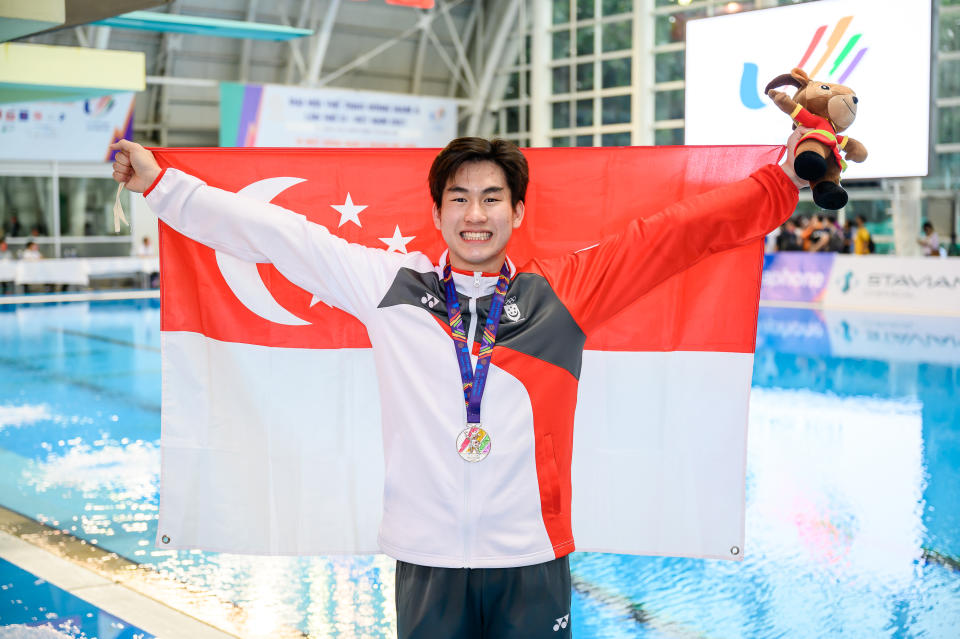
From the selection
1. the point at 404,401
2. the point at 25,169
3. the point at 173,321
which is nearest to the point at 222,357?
the point at 173,321

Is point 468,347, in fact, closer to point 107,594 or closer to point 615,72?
point 107,594

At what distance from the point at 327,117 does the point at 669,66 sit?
8200 millimetres

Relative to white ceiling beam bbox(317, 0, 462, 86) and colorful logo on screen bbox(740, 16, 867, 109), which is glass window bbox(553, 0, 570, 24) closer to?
white ceiling beam bbox(317, 0, 462, 86)

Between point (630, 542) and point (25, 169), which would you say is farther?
point (25, 169)

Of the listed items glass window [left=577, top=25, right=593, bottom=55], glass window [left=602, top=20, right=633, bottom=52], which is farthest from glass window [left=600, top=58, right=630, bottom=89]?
glass window [left=577, top=25, right=593, bottom=55]

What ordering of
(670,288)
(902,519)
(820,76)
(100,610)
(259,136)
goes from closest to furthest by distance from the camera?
1. (670,288)
2. (100,610)
3. (902,519)
4. (820,76)
5. (259,136)

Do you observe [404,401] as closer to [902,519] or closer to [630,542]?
[630,542]

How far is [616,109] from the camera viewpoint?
24.4 metres

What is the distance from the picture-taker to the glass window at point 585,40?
24.6 meters

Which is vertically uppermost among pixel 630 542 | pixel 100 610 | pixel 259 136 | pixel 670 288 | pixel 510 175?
pixel 259 136

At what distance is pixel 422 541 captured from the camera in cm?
225

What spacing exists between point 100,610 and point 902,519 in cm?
411

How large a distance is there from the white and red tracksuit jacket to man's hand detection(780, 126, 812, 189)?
0.03 metres

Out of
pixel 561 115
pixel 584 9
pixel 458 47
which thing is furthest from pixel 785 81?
pixel 458 47
